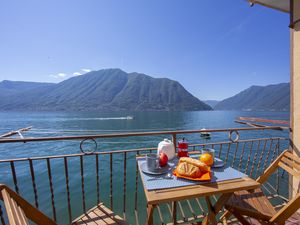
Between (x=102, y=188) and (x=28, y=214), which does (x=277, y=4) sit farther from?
(x=102, y=188)

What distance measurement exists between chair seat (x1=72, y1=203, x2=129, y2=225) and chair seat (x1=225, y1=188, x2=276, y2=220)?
113 cm

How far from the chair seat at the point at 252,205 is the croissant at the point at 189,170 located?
71 cm

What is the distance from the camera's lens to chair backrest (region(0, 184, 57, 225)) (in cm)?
69

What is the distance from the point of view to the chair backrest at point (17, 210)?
0.69 m

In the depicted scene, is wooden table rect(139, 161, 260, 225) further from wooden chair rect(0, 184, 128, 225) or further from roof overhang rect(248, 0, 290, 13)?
roof overhang rect(248, 0, 290, 13)

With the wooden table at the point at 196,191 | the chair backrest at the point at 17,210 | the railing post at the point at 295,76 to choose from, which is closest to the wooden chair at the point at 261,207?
the wooden table at the point at 196,191

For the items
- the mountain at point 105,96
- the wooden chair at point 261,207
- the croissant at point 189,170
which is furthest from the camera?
the mountain at point 105,96

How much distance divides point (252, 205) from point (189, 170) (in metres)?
0.96

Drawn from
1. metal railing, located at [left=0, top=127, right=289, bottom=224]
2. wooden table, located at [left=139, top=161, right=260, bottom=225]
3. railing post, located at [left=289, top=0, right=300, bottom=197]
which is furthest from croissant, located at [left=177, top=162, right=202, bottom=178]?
railing post, located at [left=289, top=0, right=300, bottom=197]

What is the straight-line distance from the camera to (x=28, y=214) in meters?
1.03

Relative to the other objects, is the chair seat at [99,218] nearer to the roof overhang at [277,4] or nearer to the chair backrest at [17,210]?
the chair backrest at [17,210]

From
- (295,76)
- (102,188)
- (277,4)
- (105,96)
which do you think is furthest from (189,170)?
(105,96)

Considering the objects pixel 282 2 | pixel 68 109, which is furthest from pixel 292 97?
pixel 68 109

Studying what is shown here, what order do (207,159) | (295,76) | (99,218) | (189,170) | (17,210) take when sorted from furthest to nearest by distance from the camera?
1. (295,76)
2. (99,218)
3. (207,159)
4. (189,170)
5. (17,210)
